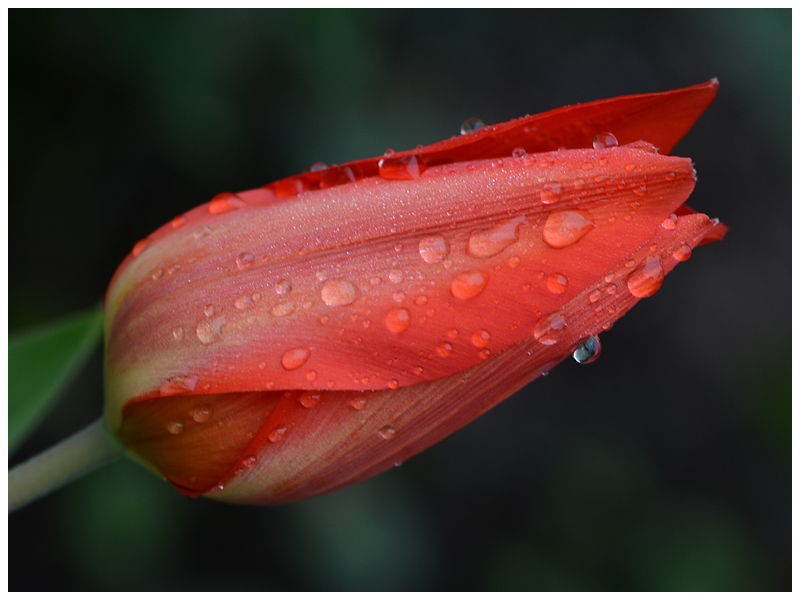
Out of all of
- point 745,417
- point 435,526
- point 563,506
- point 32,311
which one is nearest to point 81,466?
point 32,311

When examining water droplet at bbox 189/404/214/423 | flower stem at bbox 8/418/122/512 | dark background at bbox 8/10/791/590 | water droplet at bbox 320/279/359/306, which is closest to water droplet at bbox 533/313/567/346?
water droplet at bbox 320/279/359/306

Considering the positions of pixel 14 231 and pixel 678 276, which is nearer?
pixel 14 231

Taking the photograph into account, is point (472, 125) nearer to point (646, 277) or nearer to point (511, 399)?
point (646, 277)

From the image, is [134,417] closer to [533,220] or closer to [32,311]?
[533,220]

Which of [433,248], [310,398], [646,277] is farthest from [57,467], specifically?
[646,277]

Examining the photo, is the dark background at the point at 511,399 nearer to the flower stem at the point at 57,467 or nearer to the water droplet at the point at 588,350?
the flower stem at the point at 57,467

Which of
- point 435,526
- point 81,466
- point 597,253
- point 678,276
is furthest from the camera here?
point 678,276
